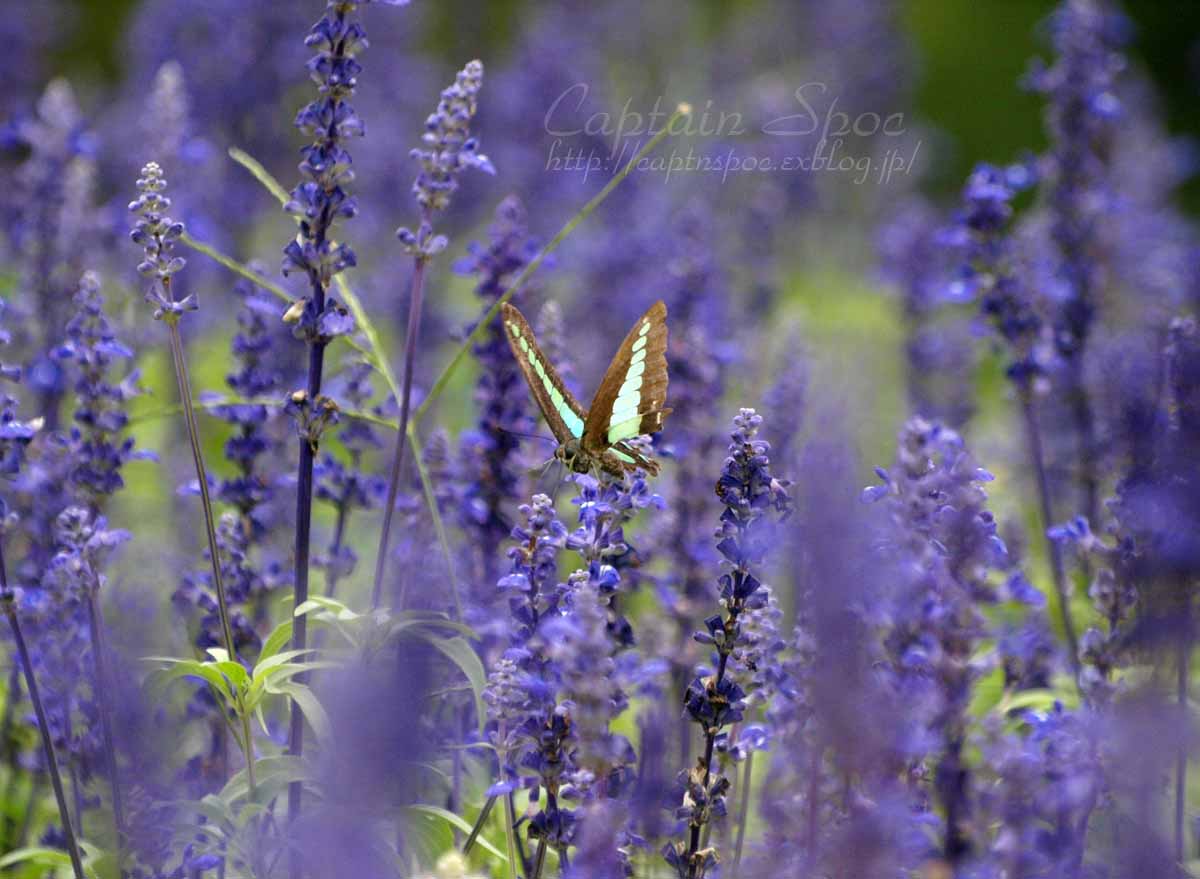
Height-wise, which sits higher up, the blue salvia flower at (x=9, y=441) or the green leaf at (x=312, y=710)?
the blue salvia flower at (x=9, y=441)

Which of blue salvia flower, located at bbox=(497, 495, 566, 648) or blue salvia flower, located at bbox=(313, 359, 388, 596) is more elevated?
blue salvia flower, located at bbox=(313, 359, 388, 596)

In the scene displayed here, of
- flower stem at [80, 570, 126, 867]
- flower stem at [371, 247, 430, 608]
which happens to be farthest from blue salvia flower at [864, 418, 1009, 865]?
flower stem at [80, 570, 126, 867]

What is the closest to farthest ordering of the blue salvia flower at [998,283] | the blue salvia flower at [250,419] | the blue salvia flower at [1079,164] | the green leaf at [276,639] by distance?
the green leaf at [276,639] → the blue salvia flower at [250,419] → the blue salvia flower at [998,283] → the blue salvia flower at [1079,164]

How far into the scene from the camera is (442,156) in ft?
8.47

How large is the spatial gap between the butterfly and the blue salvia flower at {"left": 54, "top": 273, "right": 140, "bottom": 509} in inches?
35.4

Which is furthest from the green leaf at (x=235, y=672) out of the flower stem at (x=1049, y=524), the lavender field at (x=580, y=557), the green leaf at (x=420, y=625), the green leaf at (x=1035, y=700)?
the flower stem at (x=1049, y=524)

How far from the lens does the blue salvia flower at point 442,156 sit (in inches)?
99.2

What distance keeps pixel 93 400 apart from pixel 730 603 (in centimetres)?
156

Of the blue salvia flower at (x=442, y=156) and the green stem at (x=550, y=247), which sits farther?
the blue salvia flower at (x=442, y=156)

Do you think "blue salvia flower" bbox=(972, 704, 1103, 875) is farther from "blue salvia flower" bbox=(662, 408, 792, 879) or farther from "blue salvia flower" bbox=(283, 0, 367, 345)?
"blue salvia flower" bbox=(283, 0, 367, 345)

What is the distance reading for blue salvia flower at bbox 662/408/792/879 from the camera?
218 centimetres

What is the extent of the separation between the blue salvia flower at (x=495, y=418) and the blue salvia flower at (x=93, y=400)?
2.76 ft

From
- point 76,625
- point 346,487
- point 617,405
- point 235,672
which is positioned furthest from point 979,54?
point 235,672

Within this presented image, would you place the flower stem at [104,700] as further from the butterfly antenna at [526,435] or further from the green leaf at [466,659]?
the butterfly antenna at [526,435]
